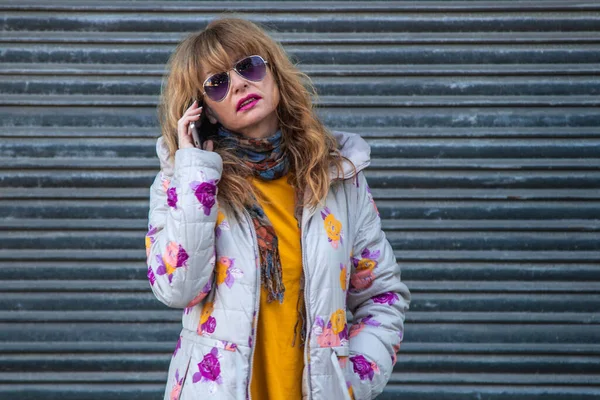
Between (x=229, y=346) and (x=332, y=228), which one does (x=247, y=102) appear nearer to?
(x=332, y=228)

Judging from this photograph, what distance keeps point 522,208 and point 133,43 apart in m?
2.35

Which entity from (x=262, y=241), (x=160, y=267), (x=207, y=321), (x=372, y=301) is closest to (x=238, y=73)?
(x=262, y=241)

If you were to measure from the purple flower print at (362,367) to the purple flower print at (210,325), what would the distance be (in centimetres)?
48

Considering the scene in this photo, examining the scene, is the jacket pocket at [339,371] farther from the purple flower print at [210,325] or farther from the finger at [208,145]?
the finger at [208,145]

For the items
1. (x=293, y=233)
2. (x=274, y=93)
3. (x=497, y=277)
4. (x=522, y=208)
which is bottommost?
(x=497, y=277)

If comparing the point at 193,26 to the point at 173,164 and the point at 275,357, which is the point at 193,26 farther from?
the point at 275,357

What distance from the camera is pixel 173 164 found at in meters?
2.52

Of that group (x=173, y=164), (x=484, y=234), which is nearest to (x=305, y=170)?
(x=173, y=164)

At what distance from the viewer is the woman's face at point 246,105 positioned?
2.48 meters

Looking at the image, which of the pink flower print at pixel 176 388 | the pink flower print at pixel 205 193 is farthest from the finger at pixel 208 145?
the pink flower print at pixel 176 388

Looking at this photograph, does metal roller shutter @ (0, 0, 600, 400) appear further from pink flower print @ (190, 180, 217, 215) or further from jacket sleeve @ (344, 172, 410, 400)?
pink flower print @ (190, 180, 217, 215)

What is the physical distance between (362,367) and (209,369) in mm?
501

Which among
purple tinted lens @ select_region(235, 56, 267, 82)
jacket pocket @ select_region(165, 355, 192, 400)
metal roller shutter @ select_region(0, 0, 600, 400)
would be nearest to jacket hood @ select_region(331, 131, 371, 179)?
purple tinted lens @ select_region(235, 56, 267, 82)

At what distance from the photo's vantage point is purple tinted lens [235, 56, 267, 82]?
2.48m
